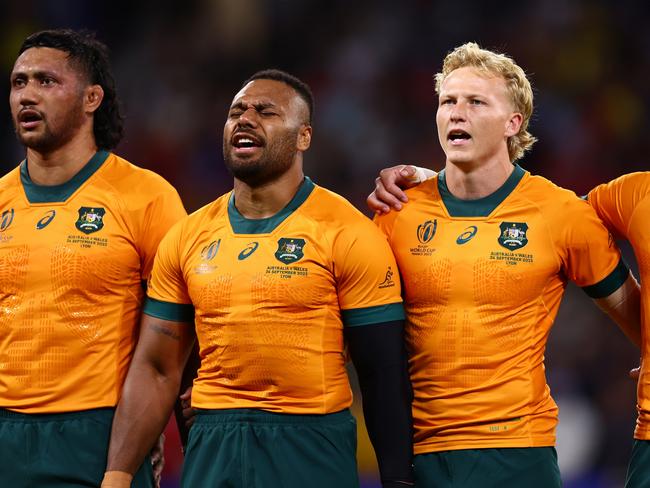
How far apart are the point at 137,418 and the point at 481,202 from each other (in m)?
1.52

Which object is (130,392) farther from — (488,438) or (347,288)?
(488,438)

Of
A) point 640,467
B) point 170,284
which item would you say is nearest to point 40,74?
point 170,284

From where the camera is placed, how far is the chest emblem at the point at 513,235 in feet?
14.6

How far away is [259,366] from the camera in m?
4.29

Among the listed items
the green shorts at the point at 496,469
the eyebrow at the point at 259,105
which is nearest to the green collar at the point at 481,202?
the eyebrow at the point at 259,105

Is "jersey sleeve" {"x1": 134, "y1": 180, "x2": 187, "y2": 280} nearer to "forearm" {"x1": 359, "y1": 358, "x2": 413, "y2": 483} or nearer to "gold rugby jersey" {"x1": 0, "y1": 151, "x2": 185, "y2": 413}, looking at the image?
"gold rugby jersey" {"x1": 0, "y1": 151, "x2": 185, "y2": 413}

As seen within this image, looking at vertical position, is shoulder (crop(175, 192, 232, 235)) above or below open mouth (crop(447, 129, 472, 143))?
below

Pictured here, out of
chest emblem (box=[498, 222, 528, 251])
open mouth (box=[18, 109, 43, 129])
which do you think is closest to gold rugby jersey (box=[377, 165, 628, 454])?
chest emblem (box=[498, 222, 528, 251])

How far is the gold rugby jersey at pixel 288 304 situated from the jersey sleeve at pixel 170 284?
0.10m

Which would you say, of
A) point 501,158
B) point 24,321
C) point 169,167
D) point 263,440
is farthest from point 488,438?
point 169,167

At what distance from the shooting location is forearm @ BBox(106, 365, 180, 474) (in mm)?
4543

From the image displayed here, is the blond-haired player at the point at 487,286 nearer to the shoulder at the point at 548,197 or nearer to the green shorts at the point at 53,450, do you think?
the shoulder at the point at 548,197

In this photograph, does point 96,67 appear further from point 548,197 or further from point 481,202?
point 548,197

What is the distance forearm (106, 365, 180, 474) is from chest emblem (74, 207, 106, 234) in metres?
0.56
